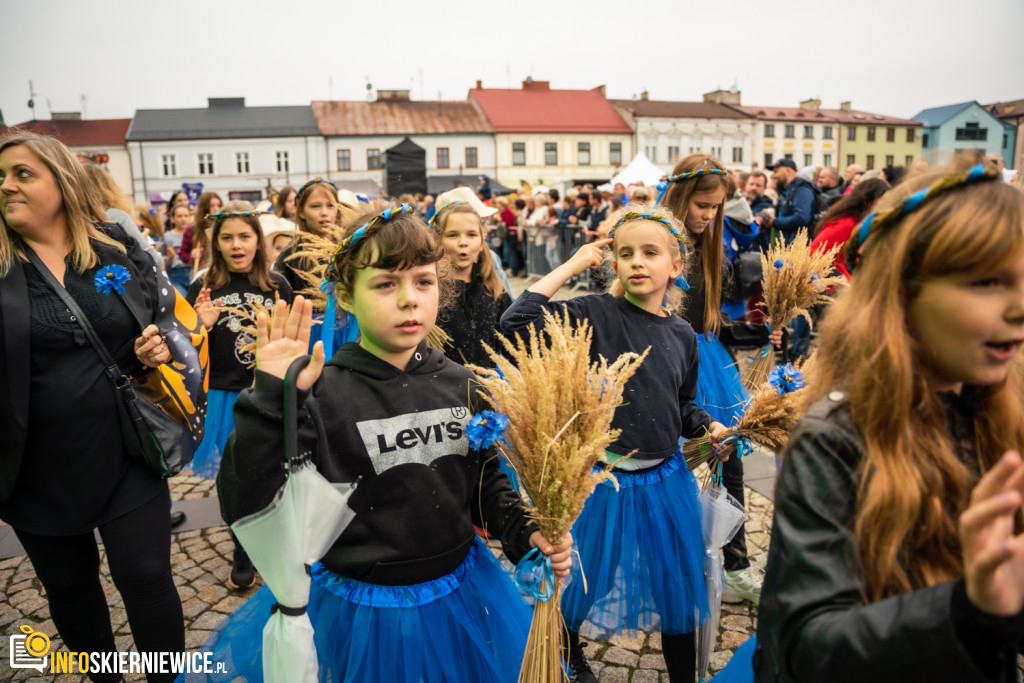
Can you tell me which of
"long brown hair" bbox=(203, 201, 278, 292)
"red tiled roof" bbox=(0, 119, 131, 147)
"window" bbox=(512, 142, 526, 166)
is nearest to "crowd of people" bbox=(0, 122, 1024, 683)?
"long brown hair" bbox=(203, 201, 278, 292)

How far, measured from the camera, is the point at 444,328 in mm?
4234

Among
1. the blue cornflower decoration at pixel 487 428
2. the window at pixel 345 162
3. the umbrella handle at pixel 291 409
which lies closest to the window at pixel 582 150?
the window at pixel 345 162

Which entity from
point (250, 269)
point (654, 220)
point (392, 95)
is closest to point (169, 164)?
point (392, 95)

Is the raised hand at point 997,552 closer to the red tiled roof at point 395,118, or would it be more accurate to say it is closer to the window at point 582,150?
the red tiled roof at point 395,118

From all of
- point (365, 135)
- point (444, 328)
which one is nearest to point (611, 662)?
point (444, 328)

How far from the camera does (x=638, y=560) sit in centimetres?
285

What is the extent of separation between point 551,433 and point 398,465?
1.66 feet

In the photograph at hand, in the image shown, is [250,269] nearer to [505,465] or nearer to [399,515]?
[505,465]

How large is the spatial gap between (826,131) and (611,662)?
6900 cm

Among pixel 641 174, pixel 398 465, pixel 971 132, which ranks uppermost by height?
pixel 971 132

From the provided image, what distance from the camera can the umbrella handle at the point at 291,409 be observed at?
172 cm

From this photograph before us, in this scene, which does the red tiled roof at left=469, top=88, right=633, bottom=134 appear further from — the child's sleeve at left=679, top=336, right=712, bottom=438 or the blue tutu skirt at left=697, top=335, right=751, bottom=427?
the child's sleeve at left=679, top=336, right=712, bottom=438

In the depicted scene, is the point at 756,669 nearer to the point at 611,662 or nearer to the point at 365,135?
the point at 611,662

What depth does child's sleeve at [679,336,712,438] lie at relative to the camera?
3.10m
